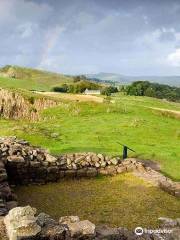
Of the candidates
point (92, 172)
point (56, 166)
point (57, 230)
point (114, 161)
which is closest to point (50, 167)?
point (56, 166)

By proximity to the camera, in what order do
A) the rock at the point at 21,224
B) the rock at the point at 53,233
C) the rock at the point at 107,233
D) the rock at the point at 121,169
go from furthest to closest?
the rock at the point at 121,169, the rock at the point at 107,233, the rock at the point at 53,233, the rock at the point at 21,224

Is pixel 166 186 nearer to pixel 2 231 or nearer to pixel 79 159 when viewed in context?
pixel 79 159

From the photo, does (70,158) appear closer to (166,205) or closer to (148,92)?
(166,205)

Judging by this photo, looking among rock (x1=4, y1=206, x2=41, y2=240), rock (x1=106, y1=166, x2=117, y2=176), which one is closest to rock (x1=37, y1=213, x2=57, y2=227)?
rock (x1=4, y1=206, x2=41, y2=240)

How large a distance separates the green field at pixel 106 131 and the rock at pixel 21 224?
42.3 feet

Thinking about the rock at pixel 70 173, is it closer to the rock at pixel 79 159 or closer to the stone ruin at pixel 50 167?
the stone ruin at pixel 50 167

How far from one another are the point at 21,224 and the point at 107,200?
346 inches

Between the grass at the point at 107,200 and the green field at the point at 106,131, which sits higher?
the green field at the point at 106,131

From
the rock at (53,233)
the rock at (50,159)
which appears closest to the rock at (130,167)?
the rock at (50,159)

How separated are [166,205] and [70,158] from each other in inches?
217

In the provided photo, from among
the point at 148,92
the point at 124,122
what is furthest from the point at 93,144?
the point at 148,92

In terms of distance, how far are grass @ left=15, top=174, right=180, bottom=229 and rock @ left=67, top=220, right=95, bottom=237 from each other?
4.45 m

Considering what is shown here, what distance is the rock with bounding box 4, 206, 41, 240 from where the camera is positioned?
31.0 feet

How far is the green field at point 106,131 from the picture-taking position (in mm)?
26078
